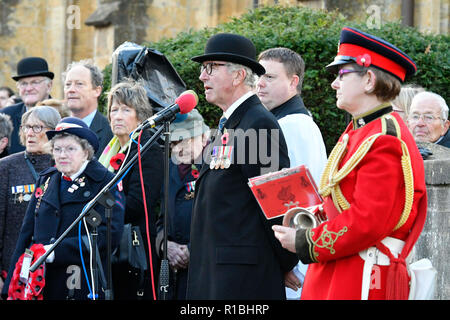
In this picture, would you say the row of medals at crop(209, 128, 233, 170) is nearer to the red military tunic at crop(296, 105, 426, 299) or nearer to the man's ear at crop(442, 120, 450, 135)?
the red military tunic at crop(296, 105, 426, 299)

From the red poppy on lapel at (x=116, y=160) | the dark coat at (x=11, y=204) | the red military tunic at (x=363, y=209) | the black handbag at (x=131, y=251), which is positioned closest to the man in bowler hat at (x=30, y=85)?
the dark coat at (x=11, y=204)

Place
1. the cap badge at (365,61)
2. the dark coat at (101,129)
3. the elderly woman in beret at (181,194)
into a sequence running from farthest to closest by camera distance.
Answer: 1. the dark coat at (101,129)
2. the elderly woman in beret at (181,194)
3. the cap badge at (365,61)

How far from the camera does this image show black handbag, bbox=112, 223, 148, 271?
6.25m

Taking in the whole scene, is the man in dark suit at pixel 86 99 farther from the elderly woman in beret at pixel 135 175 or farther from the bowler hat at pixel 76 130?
the bowler hat at pixel 76 130

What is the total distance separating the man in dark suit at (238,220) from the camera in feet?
15.5

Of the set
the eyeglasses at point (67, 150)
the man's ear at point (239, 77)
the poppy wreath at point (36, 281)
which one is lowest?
the poppy wreath at point (36, 281)

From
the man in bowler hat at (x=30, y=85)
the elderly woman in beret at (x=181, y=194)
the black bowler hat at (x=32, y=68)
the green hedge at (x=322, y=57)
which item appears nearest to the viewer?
the elderly woman in beret at (x=181, y=194)

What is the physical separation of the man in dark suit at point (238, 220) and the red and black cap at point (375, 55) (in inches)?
30.1

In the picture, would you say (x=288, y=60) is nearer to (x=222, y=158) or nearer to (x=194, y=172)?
(x=194, y=172)

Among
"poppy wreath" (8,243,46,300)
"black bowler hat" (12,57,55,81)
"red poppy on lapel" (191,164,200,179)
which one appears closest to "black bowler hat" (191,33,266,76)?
"red poppy on lapel" (191,164,200,179)

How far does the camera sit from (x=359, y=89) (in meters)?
4.27

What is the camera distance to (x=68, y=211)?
606 cm
